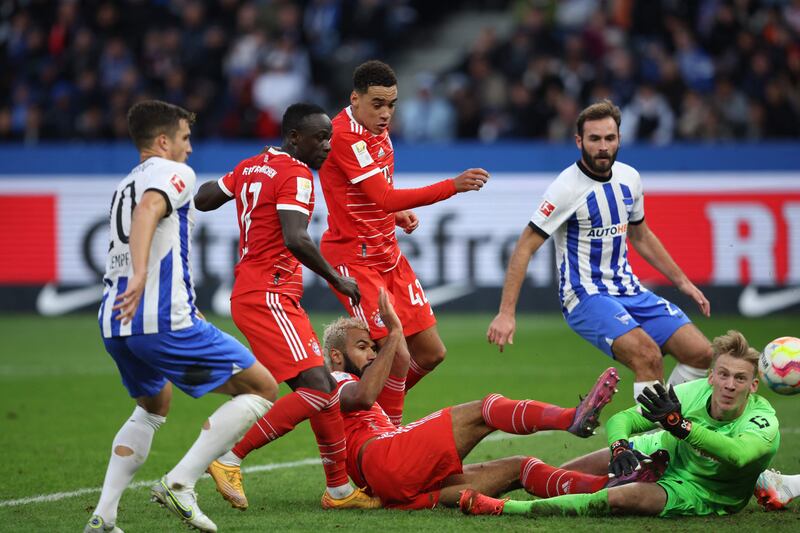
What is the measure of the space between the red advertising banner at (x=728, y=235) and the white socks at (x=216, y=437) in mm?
10861

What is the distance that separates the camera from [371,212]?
8.18m

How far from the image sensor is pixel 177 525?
6.47 m

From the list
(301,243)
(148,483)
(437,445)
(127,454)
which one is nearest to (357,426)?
(437,445)

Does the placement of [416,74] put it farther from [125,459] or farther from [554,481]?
[125,459]

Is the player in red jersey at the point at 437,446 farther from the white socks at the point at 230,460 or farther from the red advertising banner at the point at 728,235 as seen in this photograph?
the red advertising banner at the point at 728,235

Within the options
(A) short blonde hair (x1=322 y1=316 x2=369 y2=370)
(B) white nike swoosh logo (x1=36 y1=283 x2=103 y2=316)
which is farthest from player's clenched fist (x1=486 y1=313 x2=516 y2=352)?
(B) white nike swoosh logo (x1=36 y1=283 x2=103 y2=316)

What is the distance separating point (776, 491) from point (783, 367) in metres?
0.70

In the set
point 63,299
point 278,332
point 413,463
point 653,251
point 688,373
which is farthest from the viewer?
point 63,299

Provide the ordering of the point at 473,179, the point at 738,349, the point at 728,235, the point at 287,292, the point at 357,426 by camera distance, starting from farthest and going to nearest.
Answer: the point at 728,235, the point at 473,179, the point at 287,292, the point at 357,426, the point at 738,349

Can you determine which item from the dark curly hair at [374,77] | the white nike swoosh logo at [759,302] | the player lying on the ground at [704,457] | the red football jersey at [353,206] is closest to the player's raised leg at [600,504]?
the player lying on the ground at [704,457]

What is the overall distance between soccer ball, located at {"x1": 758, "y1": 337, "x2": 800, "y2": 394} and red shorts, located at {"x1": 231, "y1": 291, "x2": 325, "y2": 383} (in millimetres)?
2569

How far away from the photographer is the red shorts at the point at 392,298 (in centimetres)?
805

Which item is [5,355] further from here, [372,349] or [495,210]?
[372,349]

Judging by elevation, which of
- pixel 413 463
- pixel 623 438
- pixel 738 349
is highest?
pixel 738 349
